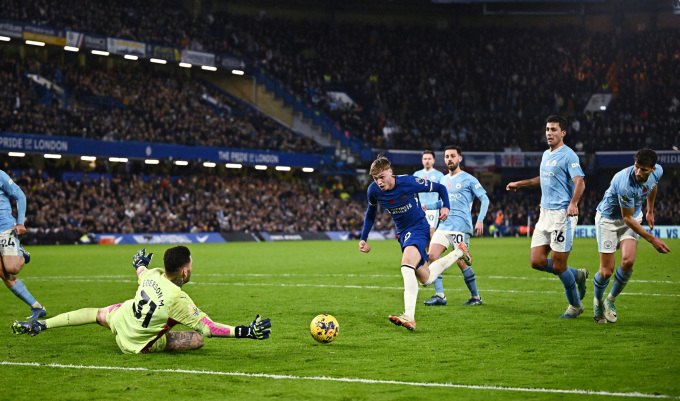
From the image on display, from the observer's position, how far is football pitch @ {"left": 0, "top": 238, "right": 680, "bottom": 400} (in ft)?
20.2

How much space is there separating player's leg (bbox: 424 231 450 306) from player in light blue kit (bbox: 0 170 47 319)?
6283 millimetres

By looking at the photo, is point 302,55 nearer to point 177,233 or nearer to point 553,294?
point 177,233

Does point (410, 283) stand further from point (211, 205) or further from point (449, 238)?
point (211, 205)

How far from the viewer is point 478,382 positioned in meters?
6.32

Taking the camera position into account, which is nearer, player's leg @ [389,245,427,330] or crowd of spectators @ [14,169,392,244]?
player's leg @ [389,245,427,330]

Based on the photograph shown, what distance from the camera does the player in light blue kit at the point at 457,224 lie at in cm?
1214

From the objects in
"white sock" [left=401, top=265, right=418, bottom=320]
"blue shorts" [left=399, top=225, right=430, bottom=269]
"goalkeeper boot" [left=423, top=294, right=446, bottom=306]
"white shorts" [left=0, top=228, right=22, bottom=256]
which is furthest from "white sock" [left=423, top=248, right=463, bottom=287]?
"white shorts" [left=0, top=228, right=22, bottom=256]

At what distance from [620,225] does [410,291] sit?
3.12 meters

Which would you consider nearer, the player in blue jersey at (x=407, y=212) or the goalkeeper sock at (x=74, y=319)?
the goalkeeper sock at (x=74, y=319)

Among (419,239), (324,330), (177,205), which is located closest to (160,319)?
(324,330)

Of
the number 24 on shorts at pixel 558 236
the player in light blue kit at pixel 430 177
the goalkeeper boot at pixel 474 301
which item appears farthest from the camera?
the player in light blue kit at pixel 430 177

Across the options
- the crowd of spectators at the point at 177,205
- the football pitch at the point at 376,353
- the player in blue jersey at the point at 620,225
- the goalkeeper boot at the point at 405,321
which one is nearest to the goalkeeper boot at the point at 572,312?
the football pitch at the point at 376,353

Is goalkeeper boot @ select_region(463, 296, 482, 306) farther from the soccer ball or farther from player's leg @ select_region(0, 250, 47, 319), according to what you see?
player's leg @ select_region(0, 250, 47, 319)

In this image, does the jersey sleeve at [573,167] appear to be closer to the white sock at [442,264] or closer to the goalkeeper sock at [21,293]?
the white sock at [442,264]
